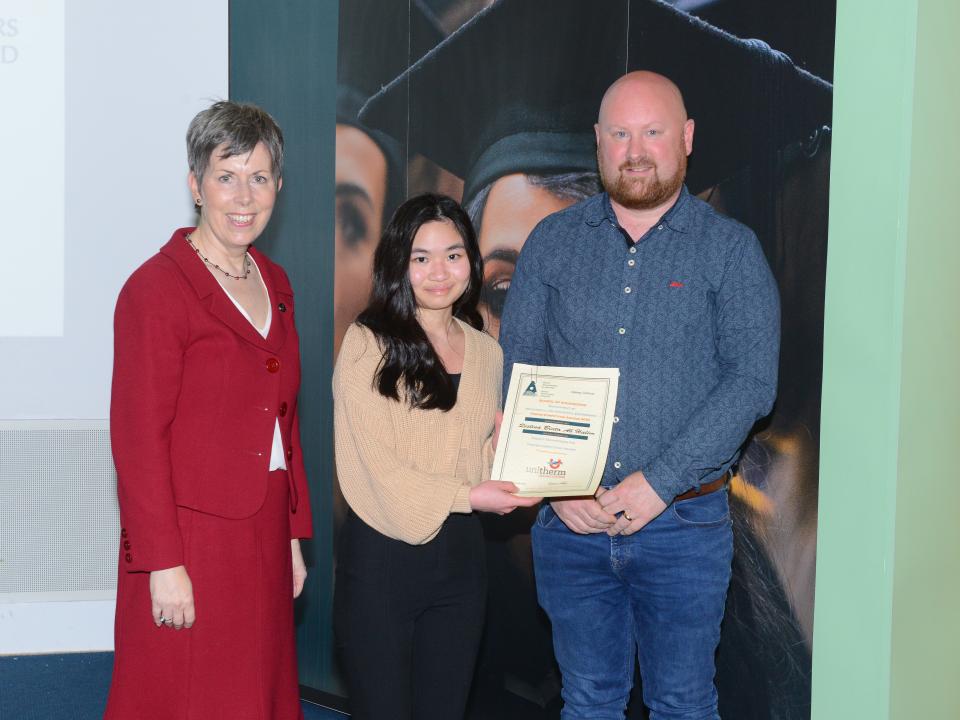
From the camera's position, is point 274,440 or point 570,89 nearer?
point 274,440

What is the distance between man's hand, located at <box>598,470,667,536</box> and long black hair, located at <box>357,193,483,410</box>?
1.49 ft

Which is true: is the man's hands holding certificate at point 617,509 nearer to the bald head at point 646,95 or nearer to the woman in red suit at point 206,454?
the woman in red suit at point 206,454

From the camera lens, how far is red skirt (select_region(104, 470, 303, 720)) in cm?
218

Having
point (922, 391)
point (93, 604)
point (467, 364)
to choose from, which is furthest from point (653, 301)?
point (93, 604)

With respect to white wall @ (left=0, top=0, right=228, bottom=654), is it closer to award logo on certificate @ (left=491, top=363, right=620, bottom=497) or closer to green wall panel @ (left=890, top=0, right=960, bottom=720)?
award logo on certificate @ (left=491, top=363, right=620, bottom=497)

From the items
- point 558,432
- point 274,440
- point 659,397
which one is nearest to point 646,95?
point 659,397

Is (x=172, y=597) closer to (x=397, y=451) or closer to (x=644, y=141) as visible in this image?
(x=397, y=451)

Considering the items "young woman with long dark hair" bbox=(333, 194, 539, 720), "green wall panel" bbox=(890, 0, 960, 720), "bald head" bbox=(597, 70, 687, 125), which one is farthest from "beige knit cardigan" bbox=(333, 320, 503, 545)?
→ "green wall panel" bbox=(890, 0, 960, 720)

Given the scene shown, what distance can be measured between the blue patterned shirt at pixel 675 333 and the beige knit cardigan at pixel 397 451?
296 millimetres

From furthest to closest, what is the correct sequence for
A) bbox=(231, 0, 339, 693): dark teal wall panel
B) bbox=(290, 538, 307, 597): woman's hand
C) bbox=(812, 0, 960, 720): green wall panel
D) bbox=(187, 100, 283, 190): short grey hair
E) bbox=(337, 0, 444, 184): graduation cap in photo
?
bbox=(231, 0, 339, 693): dark teal wall panel
bbox=(337, 0, 444, 184): graduation cap in photo
bbox=(290, 538, 307, 597): woman's hand
bbox=(187, 100, 283, 190): short grey hair
bbox=(812, 0, 960, 720): green wall panel

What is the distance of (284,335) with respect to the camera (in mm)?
2371

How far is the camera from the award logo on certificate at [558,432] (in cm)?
230

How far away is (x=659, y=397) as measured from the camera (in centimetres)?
241

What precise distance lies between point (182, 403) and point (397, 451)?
19.7 inches
